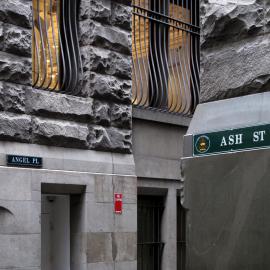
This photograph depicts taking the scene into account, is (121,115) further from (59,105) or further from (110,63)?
(59,105)

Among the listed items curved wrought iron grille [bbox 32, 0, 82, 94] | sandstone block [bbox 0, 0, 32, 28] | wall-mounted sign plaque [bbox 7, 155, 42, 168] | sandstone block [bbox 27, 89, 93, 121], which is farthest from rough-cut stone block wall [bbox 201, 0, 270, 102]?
curved wrought iron grille [bbox 32, 0, 82, 94]

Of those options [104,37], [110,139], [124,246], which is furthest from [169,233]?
[104,37]

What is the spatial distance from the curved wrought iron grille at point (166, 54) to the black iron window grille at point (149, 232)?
1.80 metres

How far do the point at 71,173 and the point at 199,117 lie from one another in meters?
7.09

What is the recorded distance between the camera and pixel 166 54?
1359cm

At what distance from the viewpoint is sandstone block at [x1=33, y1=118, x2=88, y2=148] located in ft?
33.8

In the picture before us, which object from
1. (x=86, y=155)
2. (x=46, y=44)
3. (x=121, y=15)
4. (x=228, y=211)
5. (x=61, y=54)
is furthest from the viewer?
(x=121, y=15)

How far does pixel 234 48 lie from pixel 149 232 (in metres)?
9.19

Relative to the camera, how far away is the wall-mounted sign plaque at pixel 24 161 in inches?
388

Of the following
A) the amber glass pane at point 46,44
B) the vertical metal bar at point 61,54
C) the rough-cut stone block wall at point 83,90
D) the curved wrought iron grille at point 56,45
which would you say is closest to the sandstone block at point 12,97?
the rough-cut stone block wall at point 83,90

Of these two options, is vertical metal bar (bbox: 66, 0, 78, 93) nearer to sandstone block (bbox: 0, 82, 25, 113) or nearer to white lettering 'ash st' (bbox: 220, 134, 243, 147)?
sandstone block (bbox: 0, 82, 25, 113)

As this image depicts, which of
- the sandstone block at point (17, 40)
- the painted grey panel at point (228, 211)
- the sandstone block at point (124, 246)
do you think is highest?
the sandstone block at point (17, 40)

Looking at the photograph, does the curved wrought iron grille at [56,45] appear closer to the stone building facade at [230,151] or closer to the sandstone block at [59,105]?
the sandstone block at [59,105]

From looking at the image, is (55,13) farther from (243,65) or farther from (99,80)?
(243,65)
